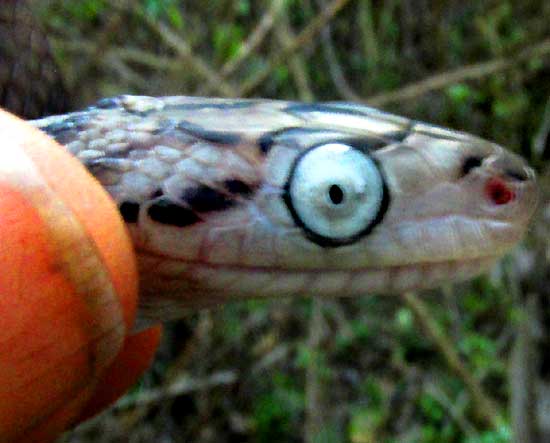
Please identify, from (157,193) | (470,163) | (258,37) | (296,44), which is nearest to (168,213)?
(157,193)

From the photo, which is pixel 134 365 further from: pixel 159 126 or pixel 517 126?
pixel 517 126

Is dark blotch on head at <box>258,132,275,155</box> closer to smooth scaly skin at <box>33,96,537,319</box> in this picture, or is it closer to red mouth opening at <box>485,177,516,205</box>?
smooth scaly skin at <box>33,96,537,319</box>

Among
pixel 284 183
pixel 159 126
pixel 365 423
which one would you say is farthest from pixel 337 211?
pixel 365 423

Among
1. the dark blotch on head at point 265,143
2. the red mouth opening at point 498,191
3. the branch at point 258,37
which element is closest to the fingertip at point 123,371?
the dark blotch on head at point 265,143

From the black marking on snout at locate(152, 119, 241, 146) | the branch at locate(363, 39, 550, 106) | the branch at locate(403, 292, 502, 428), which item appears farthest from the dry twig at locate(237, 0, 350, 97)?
the black marking on snout at locate(152, 119, 241, 146)

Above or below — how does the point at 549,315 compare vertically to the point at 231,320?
above

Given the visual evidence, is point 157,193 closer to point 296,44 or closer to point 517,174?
point 517,174

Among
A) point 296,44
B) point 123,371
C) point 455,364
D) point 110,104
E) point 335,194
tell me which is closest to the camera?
point 335,194
